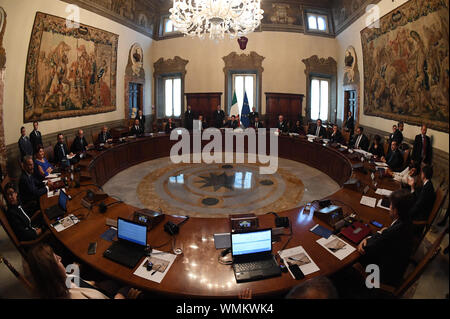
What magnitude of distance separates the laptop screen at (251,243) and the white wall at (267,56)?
10505 millimetres

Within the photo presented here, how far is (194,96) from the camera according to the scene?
1277cm

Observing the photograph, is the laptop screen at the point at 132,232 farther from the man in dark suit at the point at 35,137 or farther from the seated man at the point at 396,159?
the man in dark suit at the point at 35,137

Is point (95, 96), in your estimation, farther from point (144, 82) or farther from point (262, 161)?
point (262, 161)

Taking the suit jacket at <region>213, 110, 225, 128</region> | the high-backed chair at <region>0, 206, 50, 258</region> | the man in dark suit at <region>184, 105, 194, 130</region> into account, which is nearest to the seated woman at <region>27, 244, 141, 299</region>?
the high-backed chair at <region>0, 206, 50, 258</region>

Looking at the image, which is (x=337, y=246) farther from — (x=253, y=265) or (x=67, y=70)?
(x=67, y=70)

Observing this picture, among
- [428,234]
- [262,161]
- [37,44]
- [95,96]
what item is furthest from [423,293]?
[95,96]

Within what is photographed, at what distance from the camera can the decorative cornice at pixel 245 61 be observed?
39.7ft

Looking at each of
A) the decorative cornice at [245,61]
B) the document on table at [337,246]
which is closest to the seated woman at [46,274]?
the document on table at [337,246]

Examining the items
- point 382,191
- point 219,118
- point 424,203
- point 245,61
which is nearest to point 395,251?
point 424,203

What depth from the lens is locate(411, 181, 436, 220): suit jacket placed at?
318 cm

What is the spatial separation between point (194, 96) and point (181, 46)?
2561mm

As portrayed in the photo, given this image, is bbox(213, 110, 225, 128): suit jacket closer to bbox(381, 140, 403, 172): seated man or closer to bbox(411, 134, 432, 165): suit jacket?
bbox(381, 140, 403, 172): seated man

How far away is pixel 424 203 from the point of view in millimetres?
3240

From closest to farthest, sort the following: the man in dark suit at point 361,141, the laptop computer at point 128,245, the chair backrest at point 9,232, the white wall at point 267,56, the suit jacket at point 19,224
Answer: the laptop computer at point 128,245, the chair backrest at point 9,232, the suit jacket at point 19,224, the man in dark suit at point 361,141, the white wall at point 267,56
